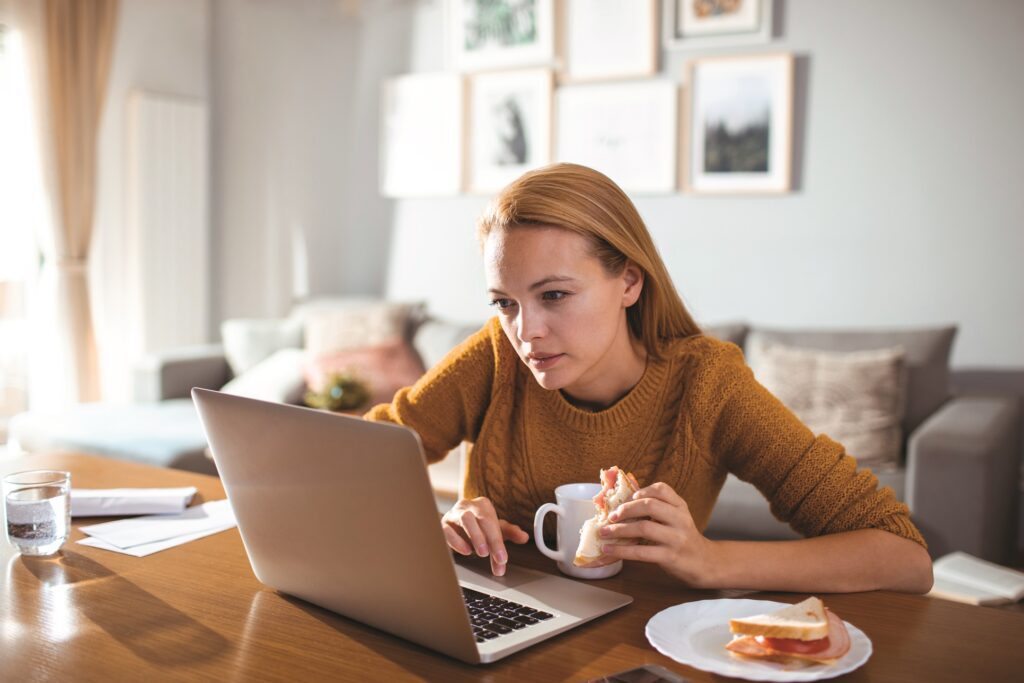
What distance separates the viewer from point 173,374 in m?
3.95

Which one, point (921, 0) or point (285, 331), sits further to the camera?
point (285, 331)

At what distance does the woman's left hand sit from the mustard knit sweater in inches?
9.7

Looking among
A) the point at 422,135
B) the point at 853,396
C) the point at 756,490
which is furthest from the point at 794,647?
the point at 422,135

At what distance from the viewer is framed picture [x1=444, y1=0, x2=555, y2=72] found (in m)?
4.17

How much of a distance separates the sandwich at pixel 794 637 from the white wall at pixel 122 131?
4154 millimetres

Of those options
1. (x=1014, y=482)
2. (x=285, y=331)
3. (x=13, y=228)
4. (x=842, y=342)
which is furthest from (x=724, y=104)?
(x=13, y=228)

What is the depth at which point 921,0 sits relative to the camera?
3475mm

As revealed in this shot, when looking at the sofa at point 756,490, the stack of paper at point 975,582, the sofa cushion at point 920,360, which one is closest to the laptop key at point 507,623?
the stack of paper at point 975,582

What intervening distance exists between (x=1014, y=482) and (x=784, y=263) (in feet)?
3.85

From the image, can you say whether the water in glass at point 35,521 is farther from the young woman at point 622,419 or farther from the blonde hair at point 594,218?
the blonde hair at point 594,218

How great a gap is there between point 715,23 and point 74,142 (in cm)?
278

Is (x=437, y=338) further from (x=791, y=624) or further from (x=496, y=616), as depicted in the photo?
(x=791, y=624)

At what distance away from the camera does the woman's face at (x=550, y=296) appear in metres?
1.27

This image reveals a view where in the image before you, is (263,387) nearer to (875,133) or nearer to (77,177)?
(77,177)
